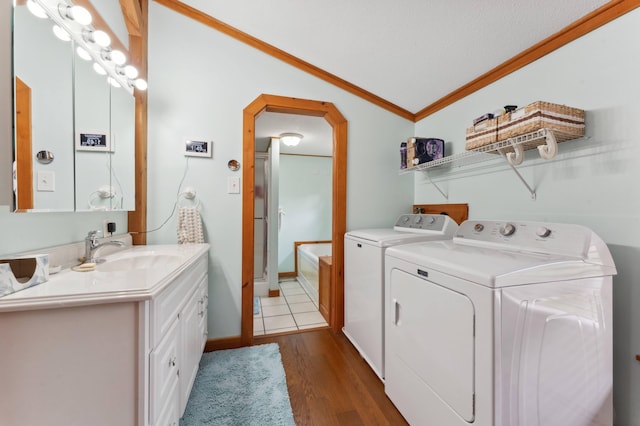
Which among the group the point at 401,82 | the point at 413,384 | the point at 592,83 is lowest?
the point at 413,384

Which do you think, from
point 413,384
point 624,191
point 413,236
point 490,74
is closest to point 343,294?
point 413,236

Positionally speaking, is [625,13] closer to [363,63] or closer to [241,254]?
[363,63]

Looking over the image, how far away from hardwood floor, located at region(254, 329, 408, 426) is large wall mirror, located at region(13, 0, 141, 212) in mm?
1591

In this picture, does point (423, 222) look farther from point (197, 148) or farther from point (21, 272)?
point (21, 272)

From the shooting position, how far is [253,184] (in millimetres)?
2152

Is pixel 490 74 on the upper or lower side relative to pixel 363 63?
lower

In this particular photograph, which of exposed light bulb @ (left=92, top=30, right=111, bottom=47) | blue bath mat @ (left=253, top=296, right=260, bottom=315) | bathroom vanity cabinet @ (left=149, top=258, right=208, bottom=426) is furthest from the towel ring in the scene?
blue bath mat @ (left=253, top=296, right=260, bottom=315)

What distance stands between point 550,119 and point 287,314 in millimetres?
2623

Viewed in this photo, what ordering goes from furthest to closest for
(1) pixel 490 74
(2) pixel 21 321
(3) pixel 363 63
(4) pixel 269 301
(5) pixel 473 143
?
(4) pixel 269 301, (3) pixel 363 63, (1) pixel 490 74, (5) pixel 473 143, (2) pixel 21 321

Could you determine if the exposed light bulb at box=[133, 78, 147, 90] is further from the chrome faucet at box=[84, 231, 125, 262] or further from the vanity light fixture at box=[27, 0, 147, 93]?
the chrome faucet at box=[84, 231, 125, 262]

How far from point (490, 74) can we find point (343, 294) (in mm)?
2025

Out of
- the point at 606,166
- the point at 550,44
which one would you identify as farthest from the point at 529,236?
the point at 550,44

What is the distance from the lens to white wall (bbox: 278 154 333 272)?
4.51 meters

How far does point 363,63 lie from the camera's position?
2070 mm
